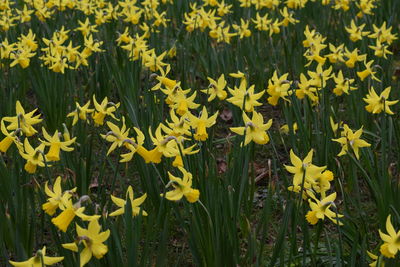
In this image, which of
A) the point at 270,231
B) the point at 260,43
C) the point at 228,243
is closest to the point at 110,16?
the point at 260,43

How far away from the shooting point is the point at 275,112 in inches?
152

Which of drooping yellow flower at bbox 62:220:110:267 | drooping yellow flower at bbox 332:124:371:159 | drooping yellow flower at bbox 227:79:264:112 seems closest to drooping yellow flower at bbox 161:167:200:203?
drooping yellow flower at bbox 62:220:110:267

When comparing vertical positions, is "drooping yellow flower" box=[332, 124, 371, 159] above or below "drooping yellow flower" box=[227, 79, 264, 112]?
below

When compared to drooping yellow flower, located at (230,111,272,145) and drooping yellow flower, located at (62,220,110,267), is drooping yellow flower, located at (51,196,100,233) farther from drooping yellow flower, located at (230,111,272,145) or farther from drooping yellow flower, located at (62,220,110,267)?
drooping yellow flower, located at (230,111,272,145)

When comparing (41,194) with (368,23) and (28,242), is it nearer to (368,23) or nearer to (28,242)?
(28,242)

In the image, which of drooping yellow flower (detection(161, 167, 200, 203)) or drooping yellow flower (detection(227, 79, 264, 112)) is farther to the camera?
drooping yellow flower (detection(227, 79, 264, 112))

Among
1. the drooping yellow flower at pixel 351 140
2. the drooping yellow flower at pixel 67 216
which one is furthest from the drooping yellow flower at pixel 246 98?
the drooping yellow flower at pixel 67 216

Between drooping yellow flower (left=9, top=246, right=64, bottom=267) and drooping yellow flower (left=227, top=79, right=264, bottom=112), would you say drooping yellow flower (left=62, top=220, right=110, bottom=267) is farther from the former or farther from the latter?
drooping yellow flower (left=227, top=79, right=264, bottom=112)

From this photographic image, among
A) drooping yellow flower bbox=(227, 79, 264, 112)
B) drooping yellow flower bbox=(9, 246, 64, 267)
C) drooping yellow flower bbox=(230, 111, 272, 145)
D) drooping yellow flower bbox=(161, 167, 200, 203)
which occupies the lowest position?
drooping yellow flower bbox=(9, 246, 64, 267)

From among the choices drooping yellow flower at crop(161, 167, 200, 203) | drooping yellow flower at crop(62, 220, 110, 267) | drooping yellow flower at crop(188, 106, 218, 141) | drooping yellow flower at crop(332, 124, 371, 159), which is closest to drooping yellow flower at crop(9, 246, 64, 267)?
drooping yellow flower at crop(62, 220, 110, 267)

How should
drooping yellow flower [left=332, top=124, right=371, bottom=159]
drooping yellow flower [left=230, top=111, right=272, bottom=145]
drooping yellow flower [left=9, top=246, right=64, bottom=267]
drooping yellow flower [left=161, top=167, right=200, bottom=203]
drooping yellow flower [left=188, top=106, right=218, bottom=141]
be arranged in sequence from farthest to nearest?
drooping yellow flower [left=332, top=124, right=371, bottom=159]
drooping yellow flower [left=188, top=106, right=218, bottom=141]
drooping yellow flower [left=230, top=111, right=272, bottom=145]
drooping yellow flower [left=161, top=167, right=200, bottom=203]
drooping yellow flower [left=9, top=246, right=64, bottom=267]

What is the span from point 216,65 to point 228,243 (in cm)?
215

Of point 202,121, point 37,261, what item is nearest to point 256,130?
point 202,121

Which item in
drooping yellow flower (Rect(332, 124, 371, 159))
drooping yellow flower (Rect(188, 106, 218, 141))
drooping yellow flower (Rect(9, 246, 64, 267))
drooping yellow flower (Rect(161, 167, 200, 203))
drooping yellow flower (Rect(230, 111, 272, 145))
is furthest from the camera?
drooping yellow flower (Rect(332, 124, 371, 159))
